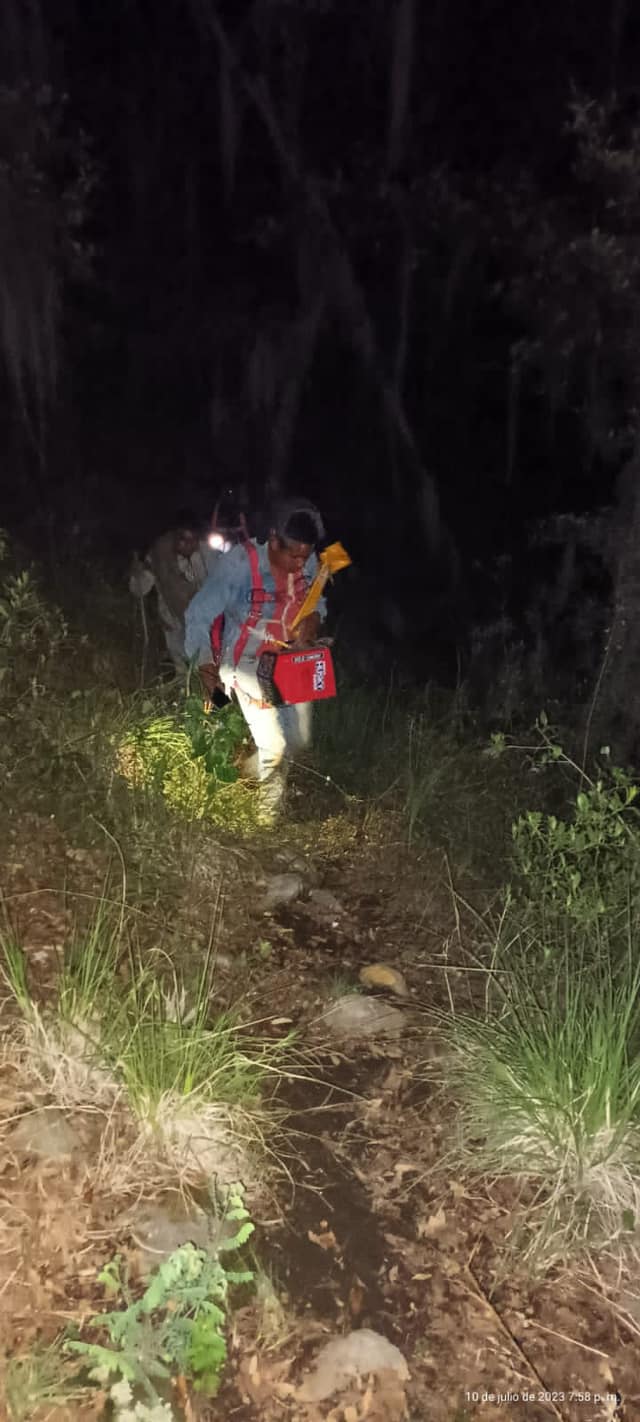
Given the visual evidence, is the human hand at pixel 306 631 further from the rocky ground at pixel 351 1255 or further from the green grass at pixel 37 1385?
the green grass at pixel 37 1385

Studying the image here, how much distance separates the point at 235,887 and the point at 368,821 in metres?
1.03

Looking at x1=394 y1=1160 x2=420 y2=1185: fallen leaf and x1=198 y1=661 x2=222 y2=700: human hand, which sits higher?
x1=198 y1=661 x2=222 y2=700: human hand

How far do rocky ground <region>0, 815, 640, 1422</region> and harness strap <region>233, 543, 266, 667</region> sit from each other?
193cm

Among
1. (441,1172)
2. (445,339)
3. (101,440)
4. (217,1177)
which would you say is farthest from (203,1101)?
(101,440)

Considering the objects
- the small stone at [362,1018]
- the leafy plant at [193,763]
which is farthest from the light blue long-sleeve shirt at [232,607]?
the small stone at [362,1018]

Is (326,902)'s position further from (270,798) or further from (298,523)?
(298,523)

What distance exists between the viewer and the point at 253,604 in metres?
5.07

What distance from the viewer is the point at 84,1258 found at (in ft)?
7.65

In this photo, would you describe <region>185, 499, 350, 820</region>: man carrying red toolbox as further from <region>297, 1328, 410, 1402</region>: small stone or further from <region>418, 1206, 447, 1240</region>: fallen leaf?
<region>297, 1328, 410, 1402</region>: small stone

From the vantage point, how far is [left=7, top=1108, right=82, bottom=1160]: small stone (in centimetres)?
258

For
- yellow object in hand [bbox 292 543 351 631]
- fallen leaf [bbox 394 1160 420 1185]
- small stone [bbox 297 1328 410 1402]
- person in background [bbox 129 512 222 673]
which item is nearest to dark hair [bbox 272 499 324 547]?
yellow object in hand [bbox 292 543 351 631]

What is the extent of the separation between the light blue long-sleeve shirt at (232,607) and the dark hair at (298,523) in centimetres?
17

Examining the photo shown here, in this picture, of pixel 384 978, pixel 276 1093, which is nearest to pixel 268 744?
pixel 384 978

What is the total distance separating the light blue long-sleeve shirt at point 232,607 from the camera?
16.7 feet
